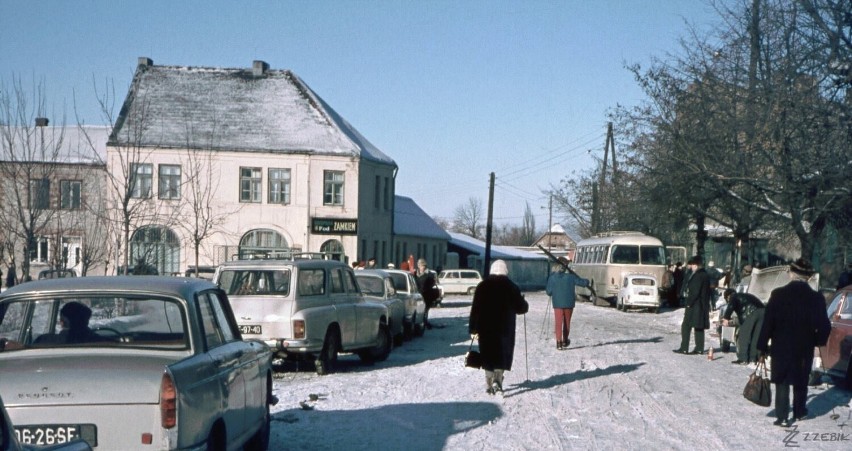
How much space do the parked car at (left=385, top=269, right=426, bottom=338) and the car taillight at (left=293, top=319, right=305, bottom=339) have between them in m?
7.90

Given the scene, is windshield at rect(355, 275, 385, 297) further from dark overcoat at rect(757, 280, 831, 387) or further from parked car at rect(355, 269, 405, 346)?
dark overcoat at rect(757, 280, 831, 387)

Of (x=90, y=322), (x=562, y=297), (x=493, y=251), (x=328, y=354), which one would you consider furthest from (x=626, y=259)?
(x=90, y=322)

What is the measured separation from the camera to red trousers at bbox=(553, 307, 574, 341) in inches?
767

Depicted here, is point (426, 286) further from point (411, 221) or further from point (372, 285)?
point (411, 221)

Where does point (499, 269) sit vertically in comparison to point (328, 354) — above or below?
above

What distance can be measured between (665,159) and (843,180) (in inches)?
242

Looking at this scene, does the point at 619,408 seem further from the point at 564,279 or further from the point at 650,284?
the point at 650,284

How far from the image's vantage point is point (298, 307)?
1486 centimetres

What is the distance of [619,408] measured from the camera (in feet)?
39.2

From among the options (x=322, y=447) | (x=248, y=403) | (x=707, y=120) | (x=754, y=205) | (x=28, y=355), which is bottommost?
(x=322, y=447)

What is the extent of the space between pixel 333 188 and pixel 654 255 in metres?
14.9

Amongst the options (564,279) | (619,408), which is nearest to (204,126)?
(564,279)

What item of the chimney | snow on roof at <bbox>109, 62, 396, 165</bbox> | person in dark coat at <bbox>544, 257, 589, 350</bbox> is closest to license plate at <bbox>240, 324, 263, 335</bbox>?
person in dark coat at <bbox>544, 257, 589, 350</bbox>

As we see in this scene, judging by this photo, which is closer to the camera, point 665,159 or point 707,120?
point 707,120
